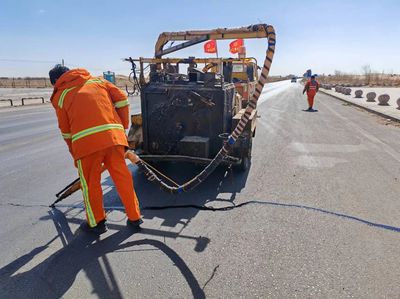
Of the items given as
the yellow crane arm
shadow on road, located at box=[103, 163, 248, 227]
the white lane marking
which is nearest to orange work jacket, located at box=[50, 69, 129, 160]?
shadow on road, located at box=[103, 163, 248, 227]

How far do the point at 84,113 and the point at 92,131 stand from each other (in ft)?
0.63

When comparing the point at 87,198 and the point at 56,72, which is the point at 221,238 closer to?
the point at 87,198

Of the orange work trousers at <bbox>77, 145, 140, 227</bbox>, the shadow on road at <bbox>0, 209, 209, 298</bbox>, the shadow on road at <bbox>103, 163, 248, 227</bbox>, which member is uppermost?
the orange work trousers at <bbox>77, 145, 140, 227</bbox>

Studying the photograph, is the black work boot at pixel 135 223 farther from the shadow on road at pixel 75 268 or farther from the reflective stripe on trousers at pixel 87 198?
the reflective stripe on trousers at pixel 87 198

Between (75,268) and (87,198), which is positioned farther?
(87,198)

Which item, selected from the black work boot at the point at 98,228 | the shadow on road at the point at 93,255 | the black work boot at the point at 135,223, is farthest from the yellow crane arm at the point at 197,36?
the black work boot at the point at 98,228

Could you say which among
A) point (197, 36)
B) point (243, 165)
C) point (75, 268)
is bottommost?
point (75, 268)

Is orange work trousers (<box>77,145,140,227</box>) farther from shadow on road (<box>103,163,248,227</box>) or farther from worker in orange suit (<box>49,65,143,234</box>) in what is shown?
shadow on road (<box>103,163,248,227</box>)

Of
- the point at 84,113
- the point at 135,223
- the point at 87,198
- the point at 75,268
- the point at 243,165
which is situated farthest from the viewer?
the point at 243,165

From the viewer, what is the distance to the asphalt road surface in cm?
264

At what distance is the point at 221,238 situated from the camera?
3.38 m

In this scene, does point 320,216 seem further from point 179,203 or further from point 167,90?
point 167,90

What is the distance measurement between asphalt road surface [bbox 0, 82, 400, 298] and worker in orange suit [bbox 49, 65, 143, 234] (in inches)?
13.3

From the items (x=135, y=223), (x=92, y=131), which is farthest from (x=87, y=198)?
(x=92, y=131)
